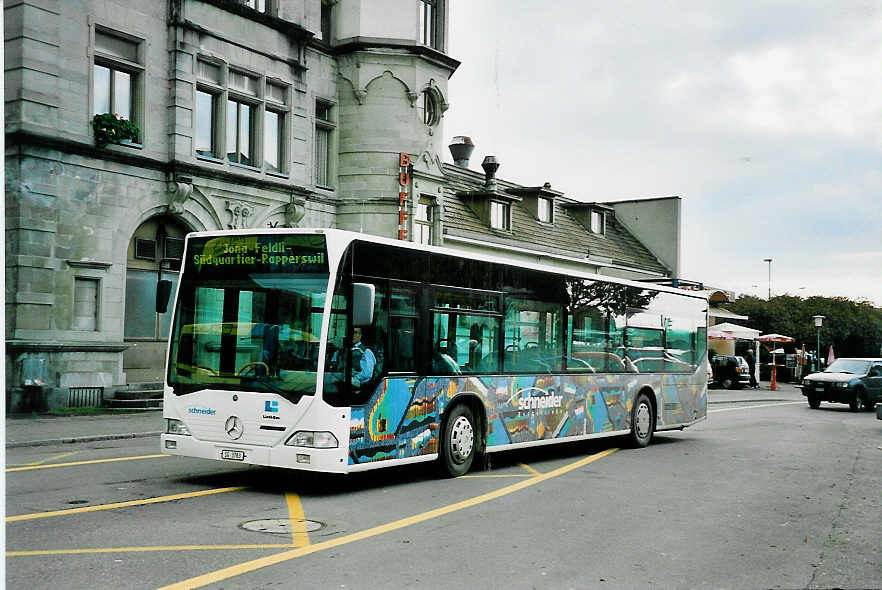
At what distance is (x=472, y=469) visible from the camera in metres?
12.9

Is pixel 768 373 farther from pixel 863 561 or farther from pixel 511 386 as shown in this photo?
pixel 863 561

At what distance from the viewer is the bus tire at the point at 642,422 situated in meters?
16.7

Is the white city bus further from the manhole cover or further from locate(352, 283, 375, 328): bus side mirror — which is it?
the manhole cover

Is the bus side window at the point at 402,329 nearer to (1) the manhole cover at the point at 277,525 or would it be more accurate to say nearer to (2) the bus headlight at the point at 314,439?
(2) the bus headlight at the point at 314,439

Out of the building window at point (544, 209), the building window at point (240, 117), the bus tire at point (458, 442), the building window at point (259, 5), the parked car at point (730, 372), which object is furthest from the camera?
the parked car at point (730, 372)

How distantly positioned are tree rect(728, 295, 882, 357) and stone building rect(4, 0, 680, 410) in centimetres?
4676

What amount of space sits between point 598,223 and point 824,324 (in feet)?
107

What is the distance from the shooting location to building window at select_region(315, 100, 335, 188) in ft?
97.2

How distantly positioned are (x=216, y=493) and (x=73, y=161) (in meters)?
13.7

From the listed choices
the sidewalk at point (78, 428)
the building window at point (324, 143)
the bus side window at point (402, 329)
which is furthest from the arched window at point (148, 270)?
the bus side window at point (402, 329)

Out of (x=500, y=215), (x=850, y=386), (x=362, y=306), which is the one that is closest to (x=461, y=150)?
(x=500, y=215)

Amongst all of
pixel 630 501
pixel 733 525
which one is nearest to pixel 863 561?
pixel 733 525

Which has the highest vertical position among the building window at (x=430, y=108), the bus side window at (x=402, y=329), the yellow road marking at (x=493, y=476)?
the building window at (x=430, y=108)

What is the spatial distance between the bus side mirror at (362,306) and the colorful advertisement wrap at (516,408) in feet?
3.36
